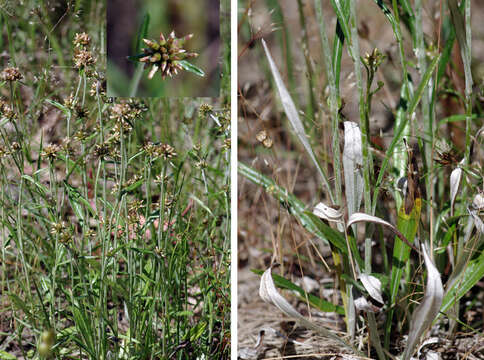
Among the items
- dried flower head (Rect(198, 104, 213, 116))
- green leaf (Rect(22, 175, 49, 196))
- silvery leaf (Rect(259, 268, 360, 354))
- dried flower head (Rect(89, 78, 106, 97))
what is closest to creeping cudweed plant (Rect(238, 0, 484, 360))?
silvery leaf (Rect(259, 268, 360, 354))

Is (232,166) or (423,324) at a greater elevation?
(232,166)

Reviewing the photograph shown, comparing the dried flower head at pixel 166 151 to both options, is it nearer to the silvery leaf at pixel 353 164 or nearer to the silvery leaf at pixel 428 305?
the silvery leaf at pixel 353 164

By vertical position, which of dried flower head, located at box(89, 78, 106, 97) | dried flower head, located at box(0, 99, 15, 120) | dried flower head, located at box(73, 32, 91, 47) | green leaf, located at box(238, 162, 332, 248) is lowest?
green leaf, located at box(238, 162, 332, 248)

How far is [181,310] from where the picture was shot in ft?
3.18

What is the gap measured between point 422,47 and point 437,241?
411 mm

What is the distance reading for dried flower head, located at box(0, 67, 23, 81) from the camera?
2.79 ft

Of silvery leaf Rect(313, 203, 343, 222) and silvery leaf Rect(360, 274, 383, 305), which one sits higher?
silvery leaf Rect(313, 203, 343, 222)

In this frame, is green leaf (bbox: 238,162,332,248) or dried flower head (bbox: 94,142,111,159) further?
green leaf (bbox: 238,162,332,248)

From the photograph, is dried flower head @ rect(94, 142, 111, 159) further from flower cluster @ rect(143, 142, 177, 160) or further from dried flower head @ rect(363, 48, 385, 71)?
dried flower head @ rect(363, 48, 385, 71)

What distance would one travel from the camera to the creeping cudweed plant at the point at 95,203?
0.86m

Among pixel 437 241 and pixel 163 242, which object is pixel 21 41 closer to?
pixel 163 242

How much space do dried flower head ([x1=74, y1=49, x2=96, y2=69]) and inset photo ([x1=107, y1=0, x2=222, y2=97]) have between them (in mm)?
35

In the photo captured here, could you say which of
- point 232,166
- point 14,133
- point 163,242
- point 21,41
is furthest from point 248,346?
point 21,41

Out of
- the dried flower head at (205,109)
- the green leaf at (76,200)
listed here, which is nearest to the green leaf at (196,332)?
the green leaf at (76,200)
